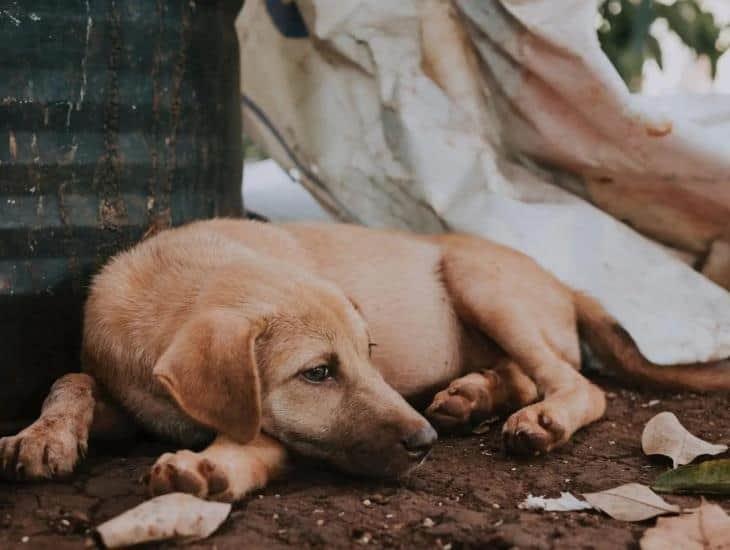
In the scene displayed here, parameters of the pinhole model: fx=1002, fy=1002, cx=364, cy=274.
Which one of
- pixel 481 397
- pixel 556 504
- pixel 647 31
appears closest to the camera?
pixel 556 504

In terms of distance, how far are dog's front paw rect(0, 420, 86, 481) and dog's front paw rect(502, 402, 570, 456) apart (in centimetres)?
130

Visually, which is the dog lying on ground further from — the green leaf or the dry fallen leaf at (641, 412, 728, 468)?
the green leaf

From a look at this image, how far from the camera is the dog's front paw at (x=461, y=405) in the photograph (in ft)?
11.2

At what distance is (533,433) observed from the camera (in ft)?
10.1

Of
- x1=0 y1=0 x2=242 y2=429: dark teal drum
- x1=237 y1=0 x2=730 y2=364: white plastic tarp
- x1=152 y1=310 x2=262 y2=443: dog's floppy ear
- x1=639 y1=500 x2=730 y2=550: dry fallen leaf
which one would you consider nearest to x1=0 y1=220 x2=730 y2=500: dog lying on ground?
x1=152 y1=310 x2=262 y2=443: dog's floppy ear

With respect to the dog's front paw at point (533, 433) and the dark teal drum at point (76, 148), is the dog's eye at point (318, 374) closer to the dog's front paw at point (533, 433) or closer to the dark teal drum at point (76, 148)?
the dog's front paw at point (533, 433)

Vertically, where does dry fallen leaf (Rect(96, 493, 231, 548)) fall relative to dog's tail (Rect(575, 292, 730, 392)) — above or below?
above

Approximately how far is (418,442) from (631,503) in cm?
58

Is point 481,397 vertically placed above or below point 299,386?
below

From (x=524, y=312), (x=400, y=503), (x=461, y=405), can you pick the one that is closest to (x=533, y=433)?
(x=461, y=405)

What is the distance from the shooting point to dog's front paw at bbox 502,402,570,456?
10.1 feet

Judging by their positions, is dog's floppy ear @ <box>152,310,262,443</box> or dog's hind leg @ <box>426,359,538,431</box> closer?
dog's floppy ear @ <box>152,310,262,443</box>

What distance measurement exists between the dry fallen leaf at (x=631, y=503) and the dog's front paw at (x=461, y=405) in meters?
0.74

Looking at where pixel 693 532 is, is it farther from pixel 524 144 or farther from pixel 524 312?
pixel 524 144
